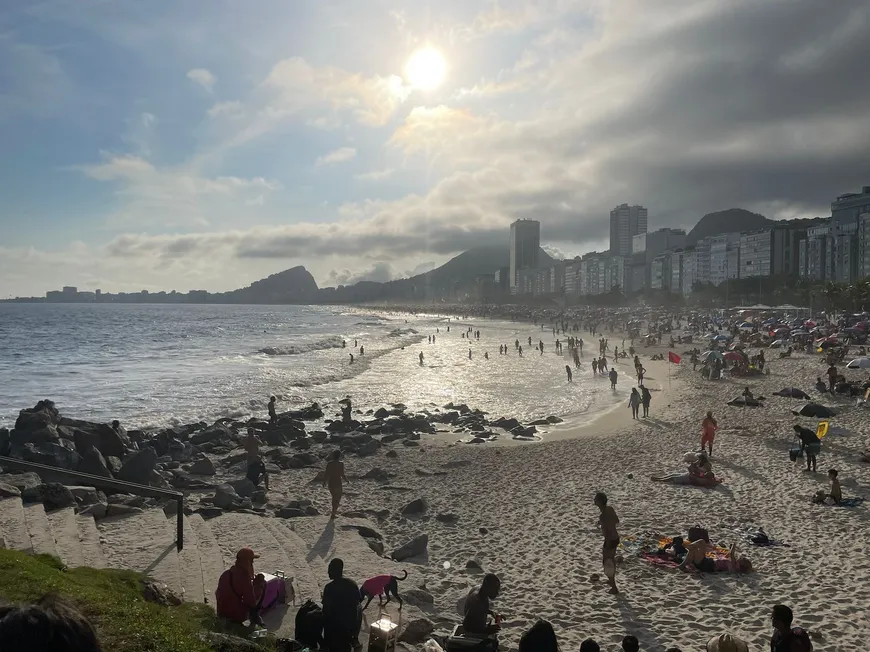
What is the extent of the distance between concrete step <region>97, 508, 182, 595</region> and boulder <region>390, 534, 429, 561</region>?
11.8 ft

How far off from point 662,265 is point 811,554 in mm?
192902

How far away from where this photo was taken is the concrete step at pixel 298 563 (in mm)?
8008

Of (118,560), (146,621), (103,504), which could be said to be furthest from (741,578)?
(103,504)

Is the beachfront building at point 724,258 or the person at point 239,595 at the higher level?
the beachfront building at point 724,258

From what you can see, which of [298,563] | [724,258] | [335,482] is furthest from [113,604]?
[724,258]

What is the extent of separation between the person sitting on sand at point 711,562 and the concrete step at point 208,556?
6.98m

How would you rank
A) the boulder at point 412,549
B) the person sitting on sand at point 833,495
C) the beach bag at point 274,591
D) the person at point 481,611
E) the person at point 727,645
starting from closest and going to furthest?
the person at point 727,645 < the person at point 481,611 < the beach bag at point 274,591 < the boulder at point 412,549 < the person sitting on sand at point 833,495

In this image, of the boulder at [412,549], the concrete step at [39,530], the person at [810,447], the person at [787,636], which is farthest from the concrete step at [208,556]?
the person at [810,447]

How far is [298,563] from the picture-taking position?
919 centimetres

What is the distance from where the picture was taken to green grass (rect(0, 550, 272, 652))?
480cm

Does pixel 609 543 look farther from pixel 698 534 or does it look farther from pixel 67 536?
pixel 67 536

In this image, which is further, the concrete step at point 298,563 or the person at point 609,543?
the person at point 609,543

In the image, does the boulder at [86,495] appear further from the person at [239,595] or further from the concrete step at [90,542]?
the person at [239,595]

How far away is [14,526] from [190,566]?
7.62 ft
